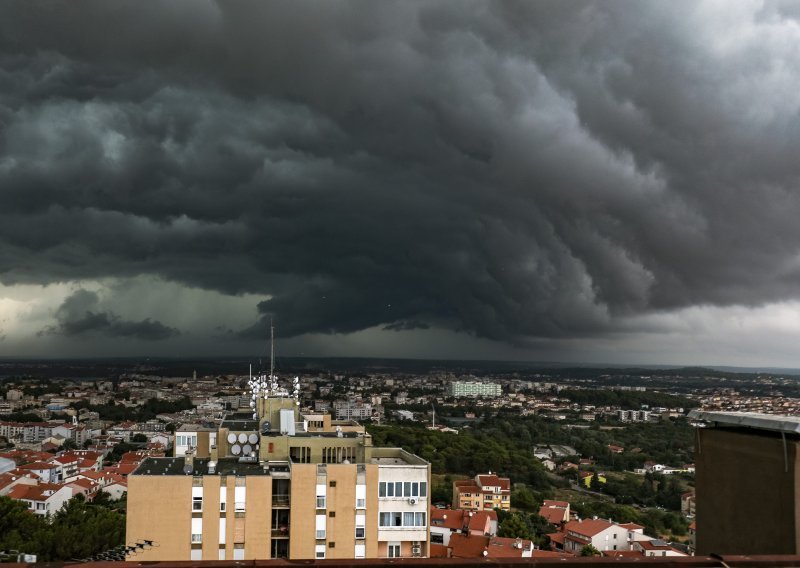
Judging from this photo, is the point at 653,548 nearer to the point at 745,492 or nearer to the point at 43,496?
the point at 745,492

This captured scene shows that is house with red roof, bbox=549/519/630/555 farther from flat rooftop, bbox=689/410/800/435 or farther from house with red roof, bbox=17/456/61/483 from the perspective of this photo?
house with red roof, bbox=17/456/61/483

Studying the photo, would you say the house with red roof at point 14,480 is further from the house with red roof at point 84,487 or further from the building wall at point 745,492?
the building wall at point 745,492

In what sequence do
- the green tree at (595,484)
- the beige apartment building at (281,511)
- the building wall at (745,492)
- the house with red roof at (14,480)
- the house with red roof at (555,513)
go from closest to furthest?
the building wall at (745,492) < the beige apartment building at (281,511) < the house with red roof at (555,513) < the house with red roof at (14,480) < the green tree at (595,484)

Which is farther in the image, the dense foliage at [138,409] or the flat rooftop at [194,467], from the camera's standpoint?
the dense foliage at [138,409]

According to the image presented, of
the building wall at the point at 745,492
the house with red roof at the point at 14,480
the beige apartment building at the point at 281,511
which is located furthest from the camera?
the house with red roof at the point at 14,480

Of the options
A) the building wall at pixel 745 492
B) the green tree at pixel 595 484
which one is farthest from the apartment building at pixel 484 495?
the building wall at pixel 745 492

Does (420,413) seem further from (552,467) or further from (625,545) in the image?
(625,545)
